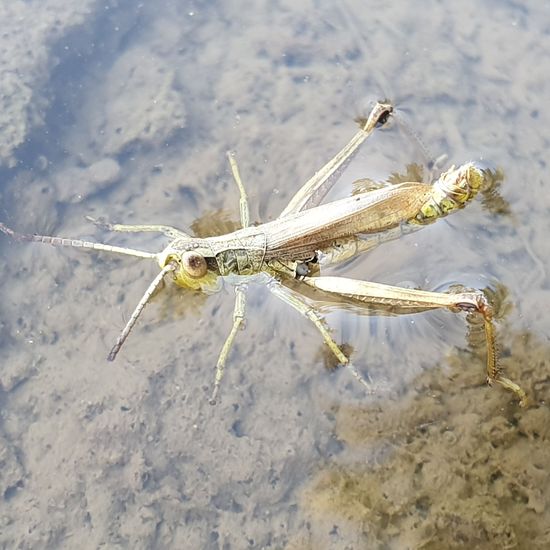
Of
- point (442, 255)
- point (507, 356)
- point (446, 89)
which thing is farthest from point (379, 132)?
point (507, 356)

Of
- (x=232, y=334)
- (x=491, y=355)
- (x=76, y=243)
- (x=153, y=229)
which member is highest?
(x=76, y=243)

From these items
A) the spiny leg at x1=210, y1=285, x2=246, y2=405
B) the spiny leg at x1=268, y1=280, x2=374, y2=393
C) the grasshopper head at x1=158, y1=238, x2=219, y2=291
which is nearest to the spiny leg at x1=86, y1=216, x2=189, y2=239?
the grasshopper head at x1=158, y1=238, x2=219, y2=291

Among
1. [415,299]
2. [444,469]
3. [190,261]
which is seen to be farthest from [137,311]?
[444,469]

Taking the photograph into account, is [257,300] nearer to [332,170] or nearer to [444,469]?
[332,170]

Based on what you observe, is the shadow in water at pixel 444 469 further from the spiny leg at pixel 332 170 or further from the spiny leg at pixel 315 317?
the spiny leg at pixel 332 170

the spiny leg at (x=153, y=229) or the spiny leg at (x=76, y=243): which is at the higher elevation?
the spiny leg at (x=76, y=243)

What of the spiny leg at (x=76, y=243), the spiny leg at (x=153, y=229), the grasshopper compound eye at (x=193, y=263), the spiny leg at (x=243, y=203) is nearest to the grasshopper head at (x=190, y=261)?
the grasshopper compound eye at (x=193, y=263)

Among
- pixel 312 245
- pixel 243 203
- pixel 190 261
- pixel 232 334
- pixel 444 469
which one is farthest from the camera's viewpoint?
pixel 243 203
